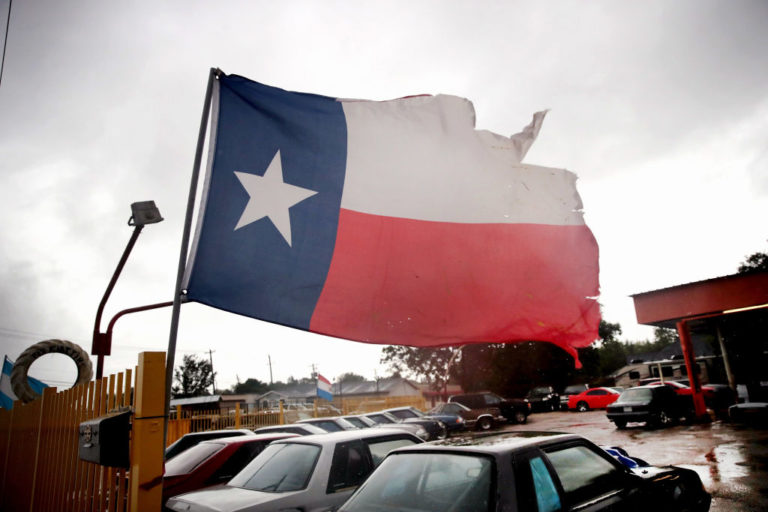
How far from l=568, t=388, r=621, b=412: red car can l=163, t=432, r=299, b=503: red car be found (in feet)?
90.4

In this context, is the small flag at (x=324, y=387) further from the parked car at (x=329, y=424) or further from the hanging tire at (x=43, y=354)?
the hanging tire at (x=43, y=354)

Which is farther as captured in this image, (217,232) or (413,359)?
(413,359)

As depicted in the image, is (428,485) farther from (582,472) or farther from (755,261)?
(755,261)

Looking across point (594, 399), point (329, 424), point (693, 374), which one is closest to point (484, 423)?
point (693, 374)

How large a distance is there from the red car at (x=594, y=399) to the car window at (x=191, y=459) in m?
28.1

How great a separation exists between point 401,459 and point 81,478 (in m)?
2.81

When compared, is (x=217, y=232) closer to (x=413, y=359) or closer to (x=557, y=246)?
(x=557, y=246)

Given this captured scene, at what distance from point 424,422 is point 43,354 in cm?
1176

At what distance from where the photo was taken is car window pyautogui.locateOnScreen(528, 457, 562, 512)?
332cm

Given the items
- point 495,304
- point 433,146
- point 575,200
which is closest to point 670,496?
point 495,304

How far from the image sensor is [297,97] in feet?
14.3

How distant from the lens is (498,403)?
83.7 ft

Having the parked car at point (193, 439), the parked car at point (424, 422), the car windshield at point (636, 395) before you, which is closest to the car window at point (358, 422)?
the parked car at point (424, 422)

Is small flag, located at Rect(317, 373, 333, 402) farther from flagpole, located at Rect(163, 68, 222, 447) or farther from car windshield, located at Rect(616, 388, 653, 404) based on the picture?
flagpole, located at Rect(163, 68, 222, 447)
